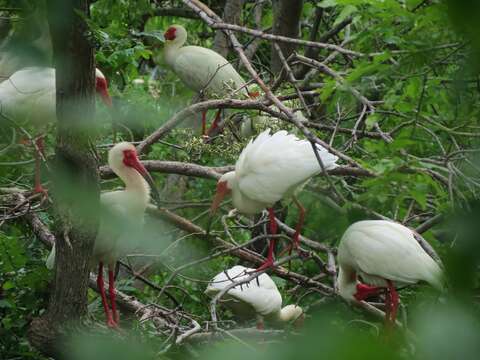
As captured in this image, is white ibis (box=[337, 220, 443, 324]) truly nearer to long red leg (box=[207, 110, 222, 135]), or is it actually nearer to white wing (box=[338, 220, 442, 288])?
white wing (box=[338, 220, 442, 288])

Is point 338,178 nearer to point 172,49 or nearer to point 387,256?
point 387,256

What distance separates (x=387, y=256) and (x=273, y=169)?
0.81 m

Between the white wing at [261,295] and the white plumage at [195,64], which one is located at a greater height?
the white plumage at [195,64]

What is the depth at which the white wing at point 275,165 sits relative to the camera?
13.6 feet

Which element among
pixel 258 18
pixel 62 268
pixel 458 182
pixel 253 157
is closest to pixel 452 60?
pixel 458 182

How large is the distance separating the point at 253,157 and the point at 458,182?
6.35 feet

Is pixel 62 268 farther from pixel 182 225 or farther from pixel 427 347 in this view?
pixel 427 347

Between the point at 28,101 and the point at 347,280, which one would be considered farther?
the point at 347,280

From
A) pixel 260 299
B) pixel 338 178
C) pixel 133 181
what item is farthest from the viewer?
pixel 260 299

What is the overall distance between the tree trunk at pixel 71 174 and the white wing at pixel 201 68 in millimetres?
3436

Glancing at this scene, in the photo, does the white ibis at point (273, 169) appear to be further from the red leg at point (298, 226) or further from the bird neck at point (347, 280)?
the bird neck at point (347, 280)

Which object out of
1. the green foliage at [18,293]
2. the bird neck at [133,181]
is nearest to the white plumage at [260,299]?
the bird neck at [133,181]

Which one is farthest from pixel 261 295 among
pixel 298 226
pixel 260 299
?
pixel 298 226

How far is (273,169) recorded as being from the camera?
425 cm
